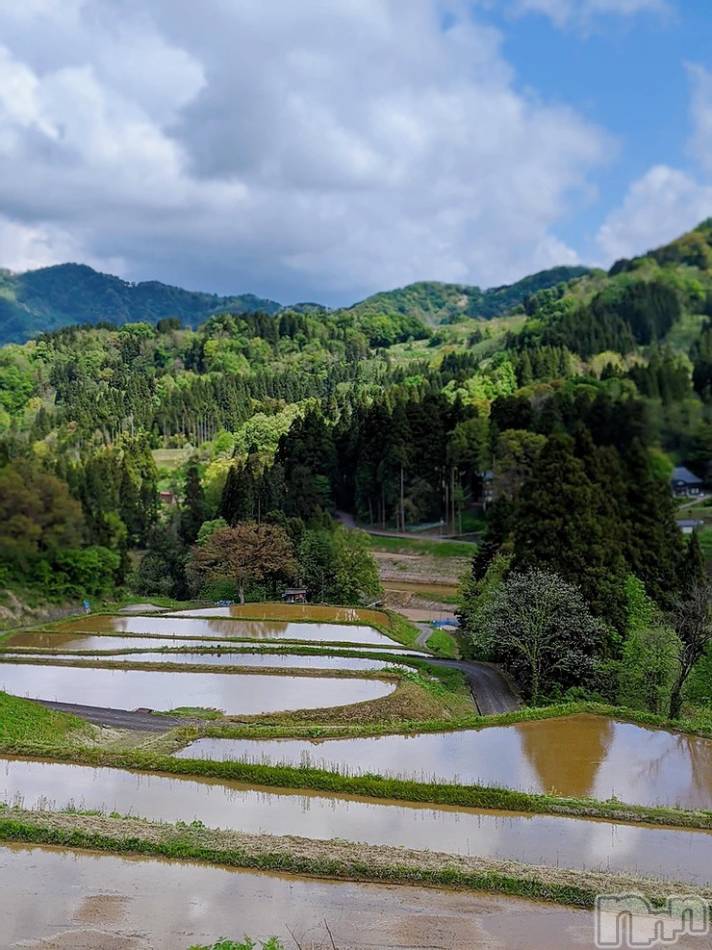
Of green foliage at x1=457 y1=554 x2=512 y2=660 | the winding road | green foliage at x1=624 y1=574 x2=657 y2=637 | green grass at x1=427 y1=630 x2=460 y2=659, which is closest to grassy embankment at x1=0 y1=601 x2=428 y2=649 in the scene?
green grass at x1=427 y1=630 x2=460 y2=659

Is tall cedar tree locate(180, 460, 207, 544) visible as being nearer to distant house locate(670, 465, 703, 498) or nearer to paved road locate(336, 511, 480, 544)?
paved road locate(336, 511, 480, 544)

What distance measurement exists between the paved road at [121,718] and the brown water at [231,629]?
923 cm

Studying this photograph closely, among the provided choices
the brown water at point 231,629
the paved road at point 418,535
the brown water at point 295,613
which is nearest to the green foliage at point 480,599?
the brown water at point 231,629

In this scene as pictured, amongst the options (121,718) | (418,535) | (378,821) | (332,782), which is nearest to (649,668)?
(332,782)

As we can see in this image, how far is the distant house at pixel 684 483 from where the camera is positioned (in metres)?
20.6

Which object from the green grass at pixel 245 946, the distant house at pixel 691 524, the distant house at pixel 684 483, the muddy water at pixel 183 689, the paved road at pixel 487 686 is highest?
the distant house at pixel 684 483

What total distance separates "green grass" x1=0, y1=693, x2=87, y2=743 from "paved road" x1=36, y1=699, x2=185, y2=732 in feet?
3.12

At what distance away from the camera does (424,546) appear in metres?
54.3

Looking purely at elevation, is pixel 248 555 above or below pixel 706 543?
below

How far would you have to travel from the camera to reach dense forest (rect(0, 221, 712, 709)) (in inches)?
776

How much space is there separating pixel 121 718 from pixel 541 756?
10.4m

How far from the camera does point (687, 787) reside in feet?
44.3

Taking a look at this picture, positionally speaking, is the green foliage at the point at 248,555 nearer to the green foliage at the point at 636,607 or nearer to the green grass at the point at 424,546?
the green grass at the point at 424,546

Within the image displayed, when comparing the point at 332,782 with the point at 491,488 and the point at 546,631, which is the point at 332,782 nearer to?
the point at 546,631
